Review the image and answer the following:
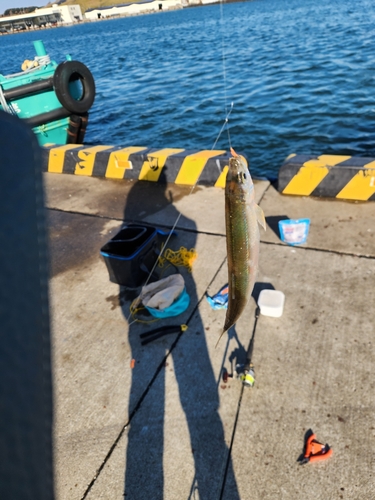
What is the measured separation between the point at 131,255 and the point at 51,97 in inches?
381

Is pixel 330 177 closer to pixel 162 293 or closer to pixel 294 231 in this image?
pixel 294 231

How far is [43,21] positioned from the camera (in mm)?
157875

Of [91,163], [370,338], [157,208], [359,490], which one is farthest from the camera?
[91,163]

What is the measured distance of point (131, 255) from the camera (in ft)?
15.0

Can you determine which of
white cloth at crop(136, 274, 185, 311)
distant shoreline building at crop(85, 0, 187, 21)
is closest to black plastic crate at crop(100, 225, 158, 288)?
white cloth at crop(136, 274, 185, 311)

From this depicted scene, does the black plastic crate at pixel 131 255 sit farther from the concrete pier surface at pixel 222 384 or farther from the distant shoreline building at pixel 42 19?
the distant shoreline building at pixel 42 19

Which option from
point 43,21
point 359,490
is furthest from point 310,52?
point 43,21

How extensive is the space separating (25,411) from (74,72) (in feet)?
41.6

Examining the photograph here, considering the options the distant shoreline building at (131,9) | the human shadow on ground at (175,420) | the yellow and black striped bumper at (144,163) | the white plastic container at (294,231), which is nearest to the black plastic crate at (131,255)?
the human shadow on ground at (175,420)

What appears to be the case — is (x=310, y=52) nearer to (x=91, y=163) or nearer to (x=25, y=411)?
(x=91, y=163)

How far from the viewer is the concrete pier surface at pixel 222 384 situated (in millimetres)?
2826

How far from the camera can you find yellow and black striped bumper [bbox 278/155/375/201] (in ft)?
18.7

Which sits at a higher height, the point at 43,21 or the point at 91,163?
the point at 43,21

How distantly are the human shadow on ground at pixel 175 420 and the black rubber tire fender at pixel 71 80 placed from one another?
9.33 meters
